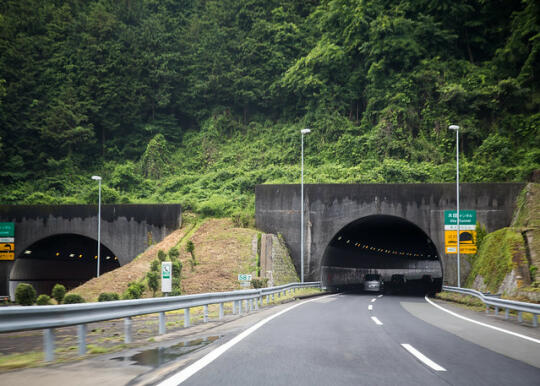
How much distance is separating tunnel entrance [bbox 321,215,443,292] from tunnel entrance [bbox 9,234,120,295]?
72.8 feet

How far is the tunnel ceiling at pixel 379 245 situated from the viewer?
40.1m

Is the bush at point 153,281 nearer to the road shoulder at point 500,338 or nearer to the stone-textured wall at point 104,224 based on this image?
the stone-textured wall at point 104,224

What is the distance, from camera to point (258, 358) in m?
7.12

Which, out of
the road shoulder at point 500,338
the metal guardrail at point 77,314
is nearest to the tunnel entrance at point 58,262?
the metal guardrail at point 77,314

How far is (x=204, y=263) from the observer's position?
104 feet

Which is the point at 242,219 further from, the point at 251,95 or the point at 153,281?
the point at 251,95

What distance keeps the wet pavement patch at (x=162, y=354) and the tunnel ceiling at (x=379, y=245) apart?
29.6m

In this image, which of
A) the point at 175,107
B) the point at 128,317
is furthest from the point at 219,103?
the point at 128,317

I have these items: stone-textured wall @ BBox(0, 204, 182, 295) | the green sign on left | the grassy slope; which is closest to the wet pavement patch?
the grassy slope

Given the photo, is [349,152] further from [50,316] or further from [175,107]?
[50,316]

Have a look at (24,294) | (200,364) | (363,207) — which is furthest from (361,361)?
(363,207)

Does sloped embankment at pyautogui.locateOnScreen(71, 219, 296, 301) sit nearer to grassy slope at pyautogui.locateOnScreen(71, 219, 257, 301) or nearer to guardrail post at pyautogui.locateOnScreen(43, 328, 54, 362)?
grassy slope at pyautogui.locateOnScreen(71, 219, 257, 301)

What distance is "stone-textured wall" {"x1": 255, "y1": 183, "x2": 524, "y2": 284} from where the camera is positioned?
34656mm

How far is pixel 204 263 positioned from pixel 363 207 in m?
12.5
